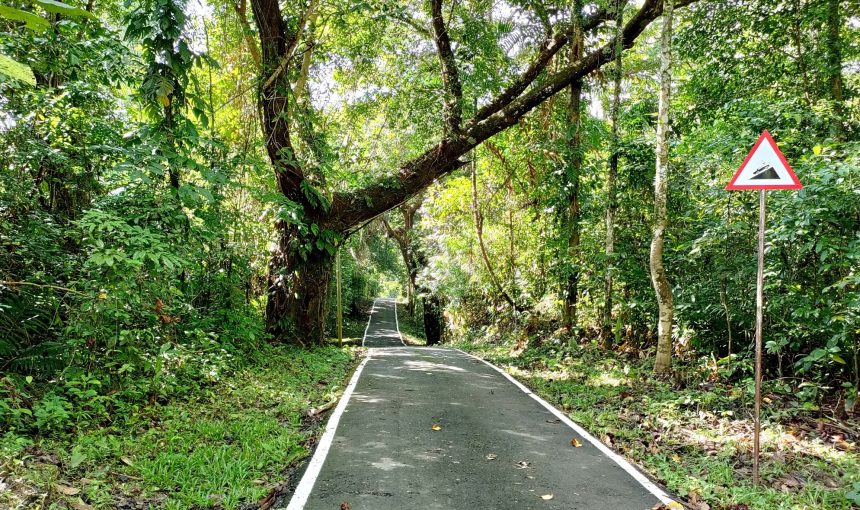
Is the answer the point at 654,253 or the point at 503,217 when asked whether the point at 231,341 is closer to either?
the point at 654,253

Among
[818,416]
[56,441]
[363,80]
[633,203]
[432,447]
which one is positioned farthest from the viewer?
[363,80]

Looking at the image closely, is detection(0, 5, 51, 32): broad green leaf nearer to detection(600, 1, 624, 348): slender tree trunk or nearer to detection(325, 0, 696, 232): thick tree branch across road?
detection(600, 1, 624, 348): slender tree trunk

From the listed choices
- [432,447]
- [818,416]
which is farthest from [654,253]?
[432,447]

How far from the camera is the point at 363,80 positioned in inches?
543

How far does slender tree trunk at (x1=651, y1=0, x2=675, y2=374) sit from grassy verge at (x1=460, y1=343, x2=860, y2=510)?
0.70m

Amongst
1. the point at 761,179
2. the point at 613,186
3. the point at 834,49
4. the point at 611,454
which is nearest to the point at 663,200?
the point at 613,186

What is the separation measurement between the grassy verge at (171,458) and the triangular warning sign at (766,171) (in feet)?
17.2

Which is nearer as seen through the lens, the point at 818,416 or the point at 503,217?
the point at 818,416

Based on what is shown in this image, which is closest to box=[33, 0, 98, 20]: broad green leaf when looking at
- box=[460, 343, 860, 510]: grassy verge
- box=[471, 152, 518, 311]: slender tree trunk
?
box=[460, 343, 860, 510]: grassy verge

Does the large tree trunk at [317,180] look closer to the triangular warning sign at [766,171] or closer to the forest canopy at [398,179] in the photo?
the forest canopy at [398,179]

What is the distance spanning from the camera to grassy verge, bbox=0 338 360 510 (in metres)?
3.87

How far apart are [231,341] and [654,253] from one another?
744cm

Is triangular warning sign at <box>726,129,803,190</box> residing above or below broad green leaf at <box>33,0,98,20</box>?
above

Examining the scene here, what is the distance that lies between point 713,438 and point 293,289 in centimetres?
872
